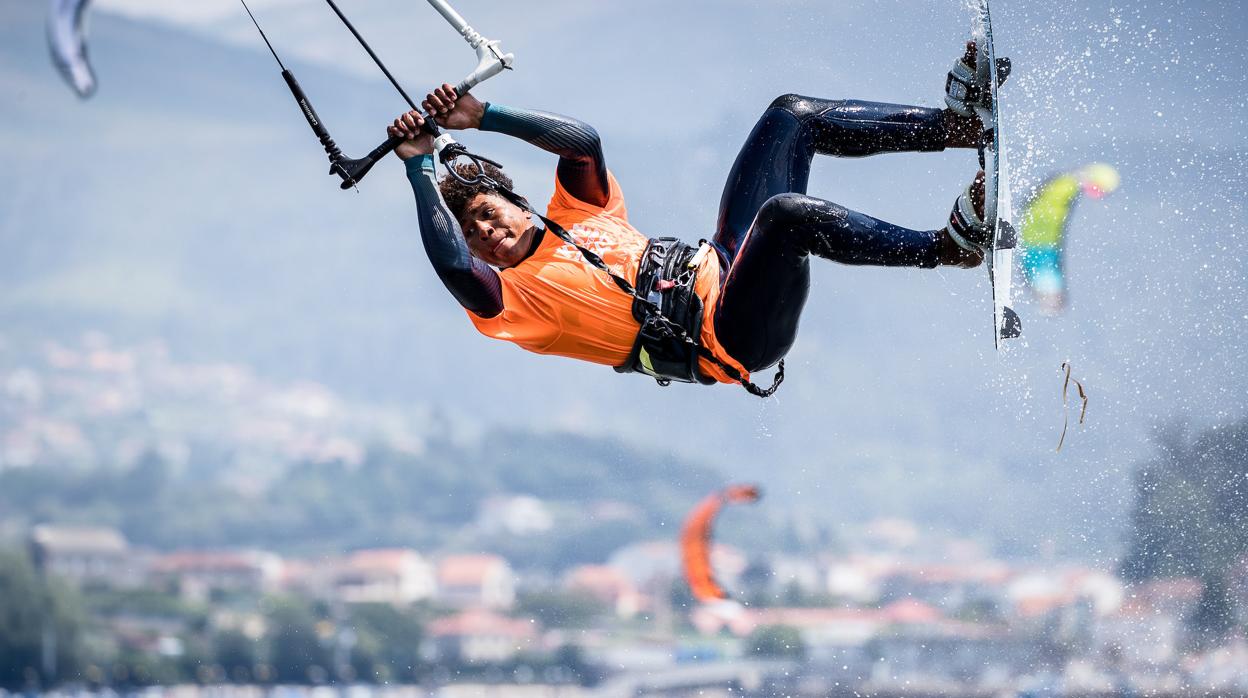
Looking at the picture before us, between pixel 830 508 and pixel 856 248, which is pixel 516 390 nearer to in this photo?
pixel 830 508

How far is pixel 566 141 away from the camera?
284 inches

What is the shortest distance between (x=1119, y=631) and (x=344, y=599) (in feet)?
189

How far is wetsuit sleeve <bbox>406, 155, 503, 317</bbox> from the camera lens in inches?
267

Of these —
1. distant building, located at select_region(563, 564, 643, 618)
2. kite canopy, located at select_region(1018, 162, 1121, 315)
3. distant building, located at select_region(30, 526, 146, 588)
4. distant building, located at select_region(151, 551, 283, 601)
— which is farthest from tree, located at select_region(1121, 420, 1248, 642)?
distant building, located at select_region(30, 526, 146, 588)

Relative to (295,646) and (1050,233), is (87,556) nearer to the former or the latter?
(295,646)

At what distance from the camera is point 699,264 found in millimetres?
7328

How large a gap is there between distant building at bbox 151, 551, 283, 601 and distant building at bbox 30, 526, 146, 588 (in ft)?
6.86

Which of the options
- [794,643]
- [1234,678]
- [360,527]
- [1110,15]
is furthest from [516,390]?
[1110,15]

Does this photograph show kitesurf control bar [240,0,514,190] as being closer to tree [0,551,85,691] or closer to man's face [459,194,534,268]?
man's face [459,194,534,268]

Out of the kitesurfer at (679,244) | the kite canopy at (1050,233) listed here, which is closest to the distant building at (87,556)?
the kitesurfer at (679,244)

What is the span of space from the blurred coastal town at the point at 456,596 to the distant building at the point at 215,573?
10.2 inches

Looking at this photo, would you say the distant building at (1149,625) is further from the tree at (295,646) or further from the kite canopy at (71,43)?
the kite canopy at (71,43)

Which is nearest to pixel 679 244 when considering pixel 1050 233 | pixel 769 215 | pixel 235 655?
pixel 769 215

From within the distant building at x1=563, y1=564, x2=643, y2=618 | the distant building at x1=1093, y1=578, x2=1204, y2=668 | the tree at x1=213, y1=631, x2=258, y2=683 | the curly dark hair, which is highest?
the curly dark hair
